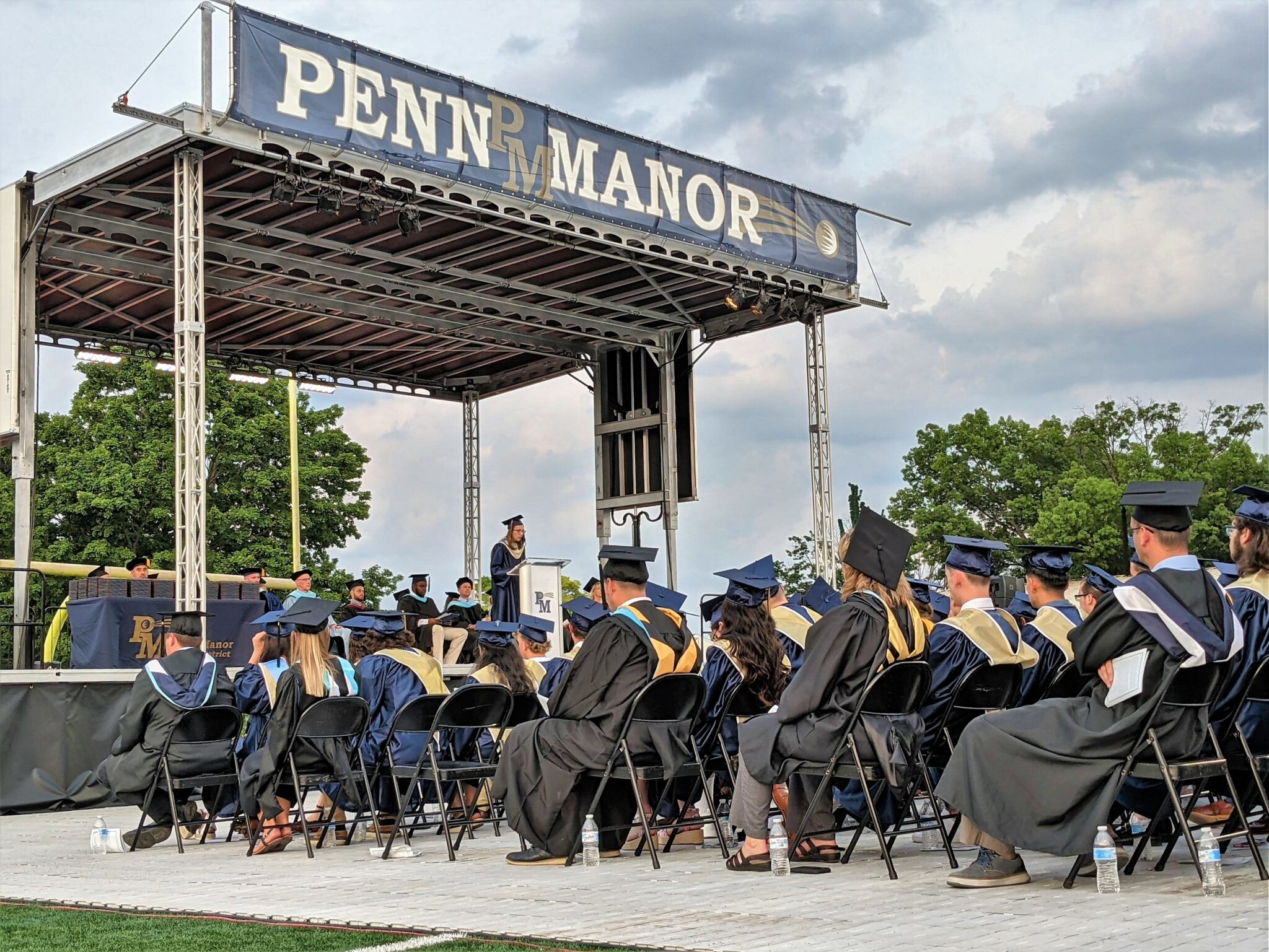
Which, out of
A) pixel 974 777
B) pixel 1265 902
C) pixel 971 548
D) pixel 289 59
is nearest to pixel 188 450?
pixel 289 59

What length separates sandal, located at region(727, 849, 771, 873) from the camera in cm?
625

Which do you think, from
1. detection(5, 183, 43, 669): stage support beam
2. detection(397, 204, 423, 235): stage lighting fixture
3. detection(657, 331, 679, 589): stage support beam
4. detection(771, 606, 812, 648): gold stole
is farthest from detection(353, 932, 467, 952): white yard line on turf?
detection(657, 331, 679, 589): stage support beam

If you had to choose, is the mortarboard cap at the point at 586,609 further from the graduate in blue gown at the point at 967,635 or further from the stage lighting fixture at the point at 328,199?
the stage lighting fixture at the point at 328,199

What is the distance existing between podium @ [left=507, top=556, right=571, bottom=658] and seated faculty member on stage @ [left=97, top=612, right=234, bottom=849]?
22.9ft

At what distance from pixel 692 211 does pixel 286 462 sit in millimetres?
23617

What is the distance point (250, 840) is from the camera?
8.12 meters

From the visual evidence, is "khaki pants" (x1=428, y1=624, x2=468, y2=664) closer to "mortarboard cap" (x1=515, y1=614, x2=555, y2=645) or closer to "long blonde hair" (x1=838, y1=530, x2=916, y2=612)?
"mortarboard cap" (x1=515, y1=614, x2=555, y2=645)

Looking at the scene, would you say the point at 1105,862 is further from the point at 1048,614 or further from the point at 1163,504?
the point at 1048,614

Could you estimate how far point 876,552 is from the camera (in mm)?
6195

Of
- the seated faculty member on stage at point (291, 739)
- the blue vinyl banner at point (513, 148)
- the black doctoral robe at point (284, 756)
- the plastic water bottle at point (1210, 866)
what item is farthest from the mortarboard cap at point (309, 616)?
the blue vinyl banner at point (513, 148)

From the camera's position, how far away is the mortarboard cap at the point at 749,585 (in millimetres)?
7062

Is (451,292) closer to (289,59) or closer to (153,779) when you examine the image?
(289,59)

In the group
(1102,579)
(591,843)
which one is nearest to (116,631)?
(591,843)

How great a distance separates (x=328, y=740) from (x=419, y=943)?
370 cm
